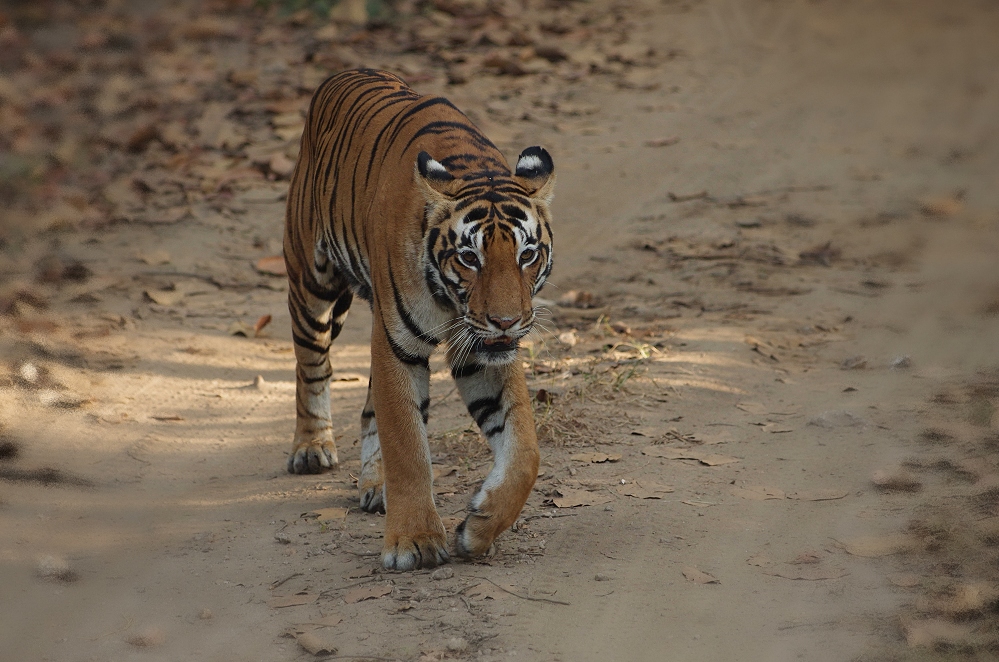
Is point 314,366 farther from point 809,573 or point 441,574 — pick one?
point 809,573

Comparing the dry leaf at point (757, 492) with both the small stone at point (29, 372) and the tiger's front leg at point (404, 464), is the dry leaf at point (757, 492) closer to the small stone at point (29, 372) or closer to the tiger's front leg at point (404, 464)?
the tiger's front leg at point (404, 464)

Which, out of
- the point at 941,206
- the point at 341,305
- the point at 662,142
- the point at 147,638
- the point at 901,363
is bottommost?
the point at 147,638

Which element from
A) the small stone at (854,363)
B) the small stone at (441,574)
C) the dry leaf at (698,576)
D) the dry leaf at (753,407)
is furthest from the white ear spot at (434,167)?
the small stone at (854,363)

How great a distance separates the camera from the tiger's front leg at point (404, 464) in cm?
360

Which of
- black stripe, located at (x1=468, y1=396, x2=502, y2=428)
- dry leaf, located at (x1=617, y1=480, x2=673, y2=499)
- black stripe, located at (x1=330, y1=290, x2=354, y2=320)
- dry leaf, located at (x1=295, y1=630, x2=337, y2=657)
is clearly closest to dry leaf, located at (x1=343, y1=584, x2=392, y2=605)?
dry leaf, located at (x1=295, y1=630, x2=337, y2=657)

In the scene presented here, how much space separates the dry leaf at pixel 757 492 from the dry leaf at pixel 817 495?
0.05 m

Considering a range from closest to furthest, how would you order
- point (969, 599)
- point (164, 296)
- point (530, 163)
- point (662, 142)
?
1. point (969, 599)
2. point (530, 163)
3. point (164, 296)
4. point (662, 142)

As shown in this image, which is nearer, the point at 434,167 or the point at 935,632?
the point at 935,632

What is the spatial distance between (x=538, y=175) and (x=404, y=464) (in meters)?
1.10

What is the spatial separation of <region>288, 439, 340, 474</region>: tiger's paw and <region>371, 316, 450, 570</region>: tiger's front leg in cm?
106

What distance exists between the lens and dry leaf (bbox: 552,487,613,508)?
400 centimetres

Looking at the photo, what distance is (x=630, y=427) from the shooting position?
15.2ft

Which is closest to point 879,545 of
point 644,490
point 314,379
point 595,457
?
point 644,490

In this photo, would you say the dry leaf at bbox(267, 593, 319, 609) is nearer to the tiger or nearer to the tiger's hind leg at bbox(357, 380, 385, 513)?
the tiger
